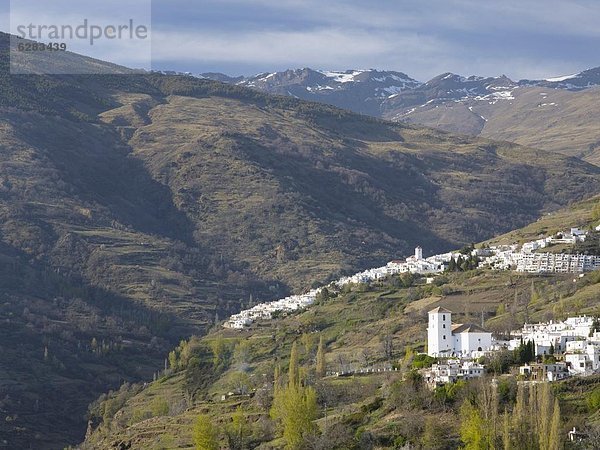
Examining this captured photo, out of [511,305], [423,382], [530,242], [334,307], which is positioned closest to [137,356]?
[334,307]

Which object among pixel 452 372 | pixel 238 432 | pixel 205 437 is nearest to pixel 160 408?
pixel 238 432

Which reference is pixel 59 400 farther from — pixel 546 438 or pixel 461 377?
pixel 546 438

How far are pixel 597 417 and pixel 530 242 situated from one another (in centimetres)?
8940

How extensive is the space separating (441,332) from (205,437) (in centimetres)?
2353

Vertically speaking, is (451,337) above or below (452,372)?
above

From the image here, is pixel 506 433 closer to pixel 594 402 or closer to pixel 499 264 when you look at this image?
pixel 594 402

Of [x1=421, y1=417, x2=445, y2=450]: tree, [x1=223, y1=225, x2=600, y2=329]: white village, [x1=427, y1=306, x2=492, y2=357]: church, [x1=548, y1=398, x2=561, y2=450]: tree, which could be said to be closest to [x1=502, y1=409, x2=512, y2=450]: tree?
[x1=548, y1=398, x2=561, y2=450]: tree

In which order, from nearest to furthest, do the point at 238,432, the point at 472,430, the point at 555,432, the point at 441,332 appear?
the point at 555,432, the point at 472,430, the point at 238,432, the point at 441,332

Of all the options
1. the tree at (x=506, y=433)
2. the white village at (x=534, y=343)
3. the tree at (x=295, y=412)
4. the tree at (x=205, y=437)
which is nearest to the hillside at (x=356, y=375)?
the tree at (x=295, y=412)

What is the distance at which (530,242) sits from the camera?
16438cm

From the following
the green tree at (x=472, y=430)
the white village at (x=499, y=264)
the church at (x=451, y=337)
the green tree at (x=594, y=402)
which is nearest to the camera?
the green tree at (x=472, y=430)

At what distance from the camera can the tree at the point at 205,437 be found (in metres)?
88.3

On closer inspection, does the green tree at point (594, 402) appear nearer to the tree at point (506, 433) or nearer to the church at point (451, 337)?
the tree at point (506, 433)

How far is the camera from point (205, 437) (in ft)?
292
